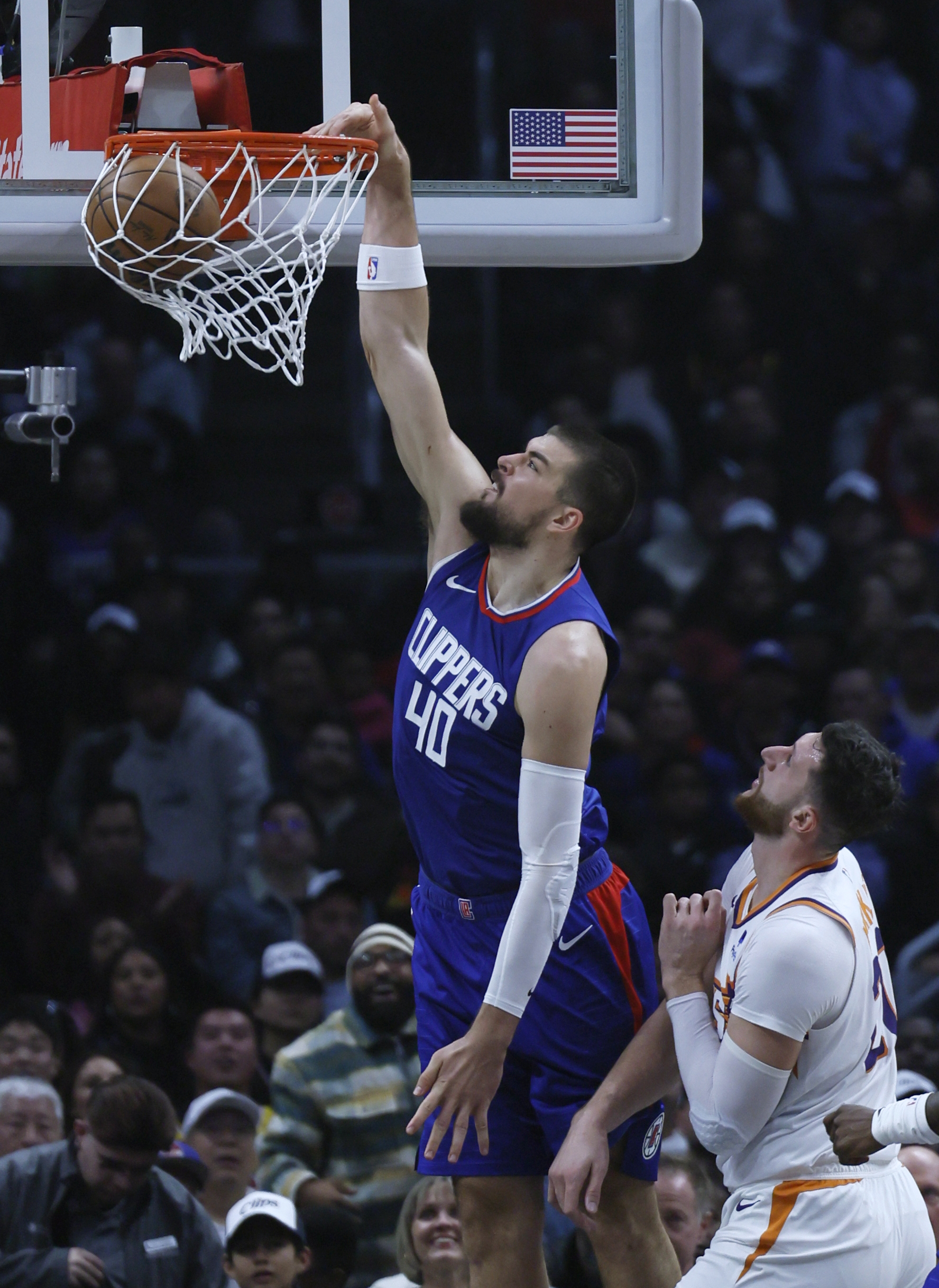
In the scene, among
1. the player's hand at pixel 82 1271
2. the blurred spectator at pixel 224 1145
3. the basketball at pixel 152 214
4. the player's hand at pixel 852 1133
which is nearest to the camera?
the player's hand at pixel 852 1133

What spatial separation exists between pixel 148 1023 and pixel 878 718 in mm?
3367

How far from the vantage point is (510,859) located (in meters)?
3.69

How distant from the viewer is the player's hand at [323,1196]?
17.9 ft

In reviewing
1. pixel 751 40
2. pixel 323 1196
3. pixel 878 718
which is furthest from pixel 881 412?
pixel 323 1196

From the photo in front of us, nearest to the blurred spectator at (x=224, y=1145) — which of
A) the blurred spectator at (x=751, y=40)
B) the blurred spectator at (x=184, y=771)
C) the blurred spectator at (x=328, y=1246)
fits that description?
the blurred spectator at (x=328, y=1246)

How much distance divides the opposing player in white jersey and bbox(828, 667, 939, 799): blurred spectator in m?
4.12

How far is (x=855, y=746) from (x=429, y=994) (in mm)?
1031

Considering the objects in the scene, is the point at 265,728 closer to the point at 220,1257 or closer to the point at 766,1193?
the point at 220,1257

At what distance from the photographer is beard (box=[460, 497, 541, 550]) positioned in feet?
12.3

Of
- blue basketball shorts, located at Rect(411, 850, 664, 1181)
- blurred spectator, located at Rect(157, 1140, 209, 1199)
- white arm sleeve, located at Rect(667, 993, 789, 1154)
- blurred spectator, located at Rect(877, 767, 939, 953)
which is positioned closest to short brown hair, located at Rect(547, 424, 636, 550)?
blue basketball shorts, located at Rect(411, 850, 664, 1181)

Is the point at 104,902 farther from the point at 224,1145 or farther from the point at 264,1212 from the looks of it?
the point at 264,1212

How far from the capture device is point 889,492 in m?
8.88

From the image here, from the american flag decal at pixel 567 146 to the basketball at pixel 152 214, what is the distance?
88 cm

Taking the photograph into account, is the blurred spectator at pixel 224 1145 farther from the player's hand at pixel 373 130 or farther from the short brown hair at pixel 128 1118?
the player's hand at pixel 373 130
